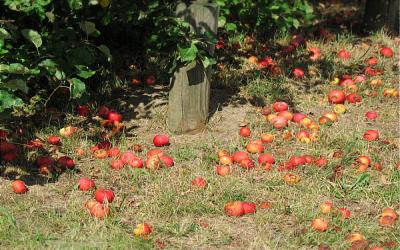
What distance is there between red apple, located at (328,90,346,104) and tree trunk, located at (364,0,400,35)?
246cm

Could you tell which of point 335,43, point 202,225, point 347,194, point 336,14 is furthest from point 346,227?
point 336,14

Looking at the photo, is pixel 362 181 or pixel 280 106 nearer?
pixel 362 181

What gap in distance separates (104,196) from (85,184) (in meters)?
0.30

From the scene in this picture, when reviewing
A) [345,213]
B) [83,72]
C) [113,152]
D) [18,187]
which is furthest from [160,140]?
[345,213]

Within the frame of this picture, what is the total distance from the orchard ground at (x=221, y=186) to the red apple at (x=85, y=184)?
0.15 ft

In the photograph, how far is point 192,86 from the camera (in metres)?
5.26

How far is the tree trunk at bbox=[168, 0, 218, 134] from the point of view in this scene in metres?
5.12

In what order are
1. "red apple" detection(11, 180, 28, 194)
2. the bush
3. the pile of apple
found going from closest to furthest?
the pile of apple < "red apple" detection(11, 180, 28, 194) < the bush

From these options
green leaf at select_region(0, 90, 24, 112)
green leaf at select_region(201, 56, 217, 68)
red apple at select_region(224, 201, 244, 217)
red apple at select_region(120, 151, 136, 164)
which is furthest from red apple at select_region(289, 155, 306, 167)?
green leaf at select_region(0, 90, 24, 112)

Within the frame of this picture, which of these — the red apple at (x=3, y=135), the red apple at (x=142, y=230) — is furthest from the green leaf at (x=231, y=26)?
the red apple at (x=142, y=230)

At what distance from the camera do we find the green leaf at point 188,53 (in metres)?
4.86

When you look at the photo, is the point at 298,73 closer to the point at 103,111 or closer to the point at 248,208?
the point at 103,111

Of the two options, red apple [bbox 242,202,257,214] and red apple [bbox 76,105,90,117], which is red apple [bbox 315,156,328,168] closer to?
red apple [bbox 242,202,257,214]

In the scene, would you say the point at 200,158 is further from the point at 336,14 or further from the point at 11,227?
the point at 336,14
